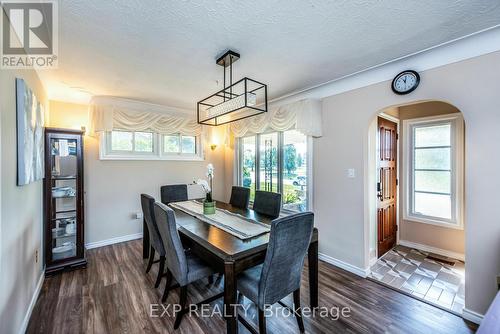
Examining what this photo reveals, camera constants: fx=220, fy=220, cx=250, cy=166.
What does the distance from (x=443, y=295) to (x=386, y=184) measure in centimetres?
149

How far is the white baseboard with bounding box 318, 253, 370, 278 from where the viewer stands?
2.68 meters

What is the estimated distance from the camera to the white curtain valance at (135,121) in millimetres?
3433

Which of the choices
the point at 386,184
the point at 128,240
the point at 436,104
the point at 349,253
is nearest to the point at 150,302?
the point at 128,240

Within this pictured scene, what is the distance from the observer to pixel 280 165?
3.86m

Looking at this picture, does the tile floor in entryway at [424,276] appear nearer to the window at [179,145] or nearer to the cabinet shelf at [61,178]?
the window at [179,145]

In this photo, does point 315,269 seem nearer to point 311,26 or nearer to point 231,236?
point 231,236

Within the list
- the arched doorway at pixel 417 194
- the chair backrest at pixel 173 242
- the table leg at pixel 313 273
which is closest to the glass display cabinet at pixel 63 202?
the chair backrest at pixel 173 242

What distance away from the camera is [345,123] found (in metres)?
2.85

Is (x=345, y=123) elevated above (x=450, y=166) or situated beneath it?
elevated above

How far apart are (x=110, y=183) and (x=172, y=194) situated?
1074mm

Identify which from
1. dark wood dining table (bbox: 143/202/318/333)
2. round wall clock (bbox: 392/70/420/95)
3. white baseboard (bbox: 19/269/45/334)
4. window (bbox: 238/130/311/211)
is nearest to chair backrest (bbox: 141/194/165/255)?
dark wood dining table (bbox: 143/202/318/333)

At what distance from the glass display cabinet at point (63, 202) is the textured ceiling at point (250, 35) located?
806 millimetres

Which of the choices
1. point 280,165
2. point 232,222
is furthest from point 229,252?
point 280,165

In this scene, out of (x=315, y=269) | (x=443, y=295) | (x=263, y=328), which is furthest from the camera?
(x=443, y=295)
